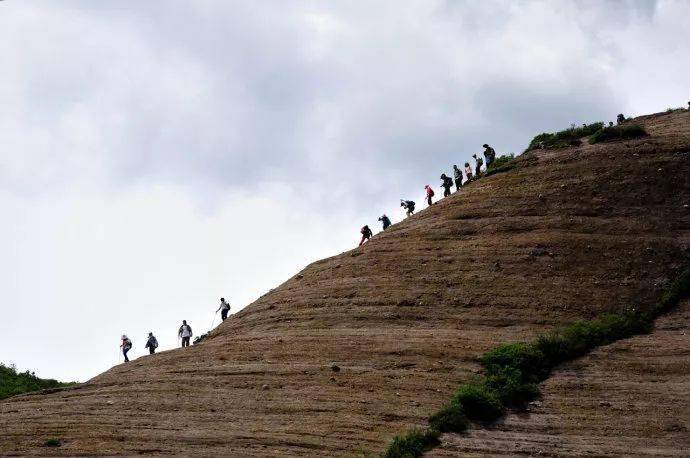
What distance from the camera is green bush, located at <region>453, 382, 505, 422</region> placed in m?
23.2

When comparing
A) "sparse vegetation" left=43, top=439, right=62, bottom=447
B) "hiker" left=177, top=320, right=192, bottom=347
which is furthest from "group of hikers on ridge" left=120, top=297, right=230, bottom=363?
"sparse vegetation" left=43, top=439, right=62, bottom=447

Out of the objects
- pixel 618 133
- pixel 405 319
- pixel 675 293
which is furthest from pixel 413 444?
pixel 618 133

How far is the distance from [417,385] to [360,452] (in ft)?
10.5

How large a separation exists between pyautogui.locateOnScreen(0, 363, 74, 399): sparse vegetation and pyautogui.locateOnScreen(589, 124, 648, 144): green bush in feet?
69.3

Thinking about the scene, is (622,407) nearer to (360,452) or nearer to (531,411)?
(531,411)

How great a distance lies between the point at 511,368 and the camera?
2461 cm

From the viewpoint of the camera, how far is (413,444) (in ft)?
71.9

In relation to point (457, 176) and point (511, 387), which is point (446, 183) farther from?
point (511, 387)

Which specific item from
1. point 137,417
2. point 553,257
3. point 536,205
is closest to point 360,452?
point 137,417

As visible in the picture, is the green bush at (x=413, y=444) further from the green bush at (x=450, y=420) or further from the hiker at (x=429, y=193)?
the hiker at (x=429, y=193)

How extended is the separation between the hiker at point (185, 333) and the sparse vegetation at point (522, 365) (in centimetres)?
1327

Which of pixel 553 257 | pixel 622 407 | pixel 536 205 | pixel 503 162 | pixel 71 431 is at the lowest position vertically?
pixel 622 407

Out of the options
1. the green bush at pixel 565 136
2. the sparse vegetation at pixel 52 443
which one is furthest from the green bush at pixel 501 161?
the sparse vegetation at pixel 52 443

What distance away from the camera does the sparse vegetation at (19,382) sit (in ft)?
122
